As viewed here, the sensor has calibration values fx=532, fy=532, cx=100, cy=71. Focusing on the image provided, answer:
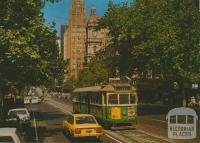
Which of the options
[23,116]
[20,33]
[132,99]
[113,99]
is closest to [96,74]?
[23,116]

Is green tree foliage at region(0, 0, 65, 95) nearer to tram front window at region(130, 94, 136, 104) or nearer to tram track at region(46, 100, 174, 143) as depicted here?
tram track at region(46, 100, 174, 143)

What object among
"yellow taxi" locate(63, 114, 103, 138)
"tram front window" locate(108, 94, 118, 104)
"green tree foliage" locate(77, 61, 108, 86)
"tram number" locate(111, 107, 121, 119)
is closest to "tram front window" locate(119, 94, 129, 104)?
"tram front window" locate(108, 94, 118, 104)

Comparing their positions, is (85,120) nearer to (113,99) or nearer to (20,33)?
(20,33)

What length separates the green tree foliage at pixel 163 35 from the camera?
5375 cm

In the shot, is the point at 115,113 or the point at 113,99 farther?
the point at 113,99

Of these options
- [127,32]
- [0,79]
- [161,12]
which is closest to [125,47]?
[127,32]

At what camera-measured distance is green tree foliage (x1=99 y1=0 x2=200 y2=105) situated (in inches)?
2116

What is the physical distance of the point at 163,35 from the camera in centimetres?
5378

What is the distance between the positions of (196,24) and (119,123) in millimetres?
20256

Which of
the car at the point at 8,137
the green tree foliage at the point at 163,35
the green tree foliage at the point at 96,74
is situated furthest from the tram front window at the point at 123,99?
the green tree foliage at the point at 96,74

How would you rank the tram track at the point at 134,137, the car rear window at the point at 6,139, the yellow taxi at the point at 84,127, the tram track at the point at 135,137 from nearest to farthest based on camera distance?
1. the car rear window at the point at 6,139
2. the yellow taxi at the point at 84,127
3. the tram track at the point at 135,137
4. the tram track at the point at 134,137

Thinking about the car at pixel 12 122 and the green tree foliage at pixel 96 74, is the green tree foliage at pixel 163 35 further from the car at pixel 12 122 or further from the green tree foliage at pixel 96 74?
the green tree foliage at pixel 96 74

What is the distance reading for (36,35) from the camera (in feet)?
95.9

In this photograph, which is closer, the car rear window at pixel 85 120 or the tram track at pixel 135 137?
the car rear window at pixel 85 120
